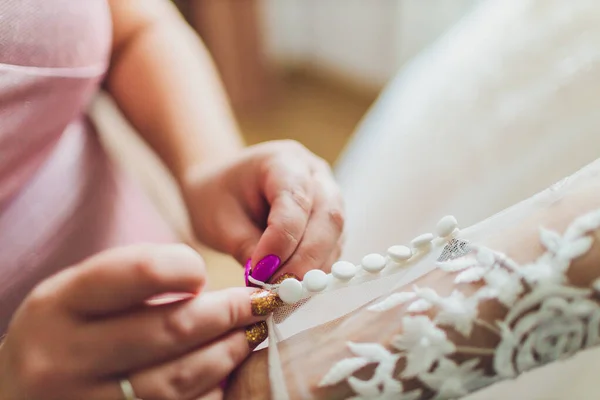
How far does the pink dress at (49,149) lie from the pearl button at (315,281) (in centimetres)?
28

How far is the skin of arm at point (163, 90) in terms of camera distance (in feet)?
2.31

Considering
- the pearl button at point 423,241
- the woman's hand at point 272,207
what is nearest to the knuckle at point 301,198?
the woman's hand at point 272,207

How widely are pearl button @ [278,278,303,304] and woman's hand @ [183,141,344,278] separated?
0.15 feet

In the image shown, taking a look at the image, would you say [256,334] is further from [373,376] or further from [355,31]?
[355,31]

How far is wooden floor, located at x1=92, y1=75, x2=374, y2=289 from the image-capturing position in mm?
1658

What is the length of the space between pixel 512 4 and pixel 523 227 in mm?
424

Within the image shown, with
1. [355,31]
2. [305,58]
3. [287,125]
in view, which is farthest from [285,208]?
[305,58]

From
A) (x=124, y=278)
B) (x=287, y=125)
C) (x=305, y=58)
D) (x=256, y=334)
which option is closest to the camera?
(x=124, y=278)

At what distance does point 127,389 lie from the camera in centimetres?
38

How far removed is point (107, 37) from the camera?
2.00 ft

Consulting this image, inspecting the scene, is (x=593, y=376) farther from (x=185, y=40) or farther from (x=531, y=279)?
(x=185, y=40)

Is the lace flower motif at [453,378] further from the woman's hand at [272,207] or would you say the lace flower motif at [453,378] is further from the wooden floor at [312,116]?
the wooden floor at [312,116]

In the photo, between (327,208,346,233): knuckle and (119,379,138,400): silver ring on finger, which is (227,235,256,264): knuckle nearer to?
(327,208,346,233): knuckle

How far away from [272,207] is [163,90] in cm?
27
